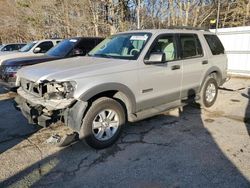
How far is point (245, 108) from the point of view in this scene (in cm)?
635

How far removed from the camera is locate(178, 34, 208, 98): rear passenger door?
5.36 meters

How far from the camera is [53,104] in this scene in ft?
12.3

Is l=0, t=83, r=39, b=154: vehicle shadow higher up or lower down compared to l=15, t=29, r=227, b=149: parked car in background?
lower down

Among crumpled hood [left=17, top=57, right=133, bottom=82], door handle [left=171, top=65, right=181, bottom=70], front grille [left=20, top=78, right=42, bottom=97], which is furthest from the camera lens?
door handle [left=171, top=65, right=181, bottom=70]

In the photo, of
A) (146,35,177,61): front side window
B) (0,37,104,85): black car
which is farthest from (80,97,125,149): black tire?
(0,37,104,85): black car

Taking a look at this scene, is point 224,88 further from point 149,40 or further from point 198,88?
Answer: point 149,40

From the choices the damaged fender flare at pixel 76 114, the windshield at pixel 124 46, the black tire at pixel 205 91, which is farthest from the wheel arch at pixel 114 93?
the black tire at pixel 205 91

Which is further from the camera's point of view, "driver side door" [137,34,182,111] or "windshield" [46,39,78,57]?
"windshield" [46,39,78,57]

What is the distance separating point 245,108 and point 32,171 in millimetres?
5195

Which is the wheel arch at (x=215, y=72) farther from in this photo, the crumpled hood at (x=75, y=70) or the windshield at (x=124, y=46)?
the crumpled hood at (x=75, y=70)

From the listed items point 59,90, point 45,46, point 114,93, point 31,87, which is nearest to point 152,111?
point 114,93

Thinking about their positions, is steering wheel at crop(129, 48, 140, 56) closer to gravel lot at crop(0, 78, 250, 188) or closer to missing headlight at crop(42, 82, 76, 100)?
missing headlight at crop(42, 82, 76, 100)

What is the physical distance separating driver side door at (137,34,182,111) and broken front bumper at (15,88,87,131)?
1.26 meters

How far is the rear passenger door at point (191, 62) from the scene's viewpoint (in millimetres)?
5355
